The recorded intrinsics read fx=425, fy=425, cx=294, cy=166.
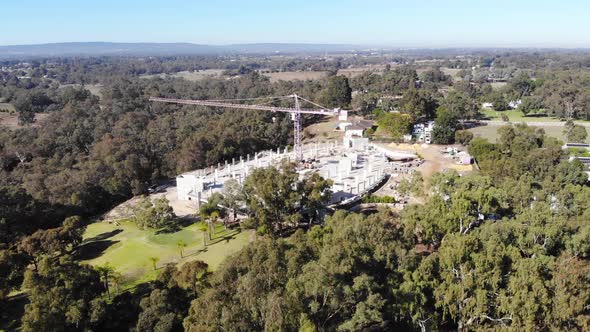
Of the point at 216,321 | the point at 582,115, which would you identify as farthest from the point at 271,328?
the point at 582,115

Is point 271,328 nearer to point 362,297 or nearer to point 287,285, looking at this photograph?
point 287,285

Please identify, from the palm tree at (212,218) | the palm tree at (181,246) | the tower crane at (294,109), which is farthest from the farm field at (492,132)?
the palm tree at (181,246)

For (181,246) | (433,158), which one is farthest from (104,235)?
(433,158)

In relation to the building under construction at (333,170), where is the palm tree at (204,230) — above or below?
below

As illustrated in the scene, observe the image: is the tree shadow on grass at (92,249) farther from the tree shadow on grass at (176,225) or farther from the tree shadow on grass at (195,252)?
the tree shadow on grass at (195,252)

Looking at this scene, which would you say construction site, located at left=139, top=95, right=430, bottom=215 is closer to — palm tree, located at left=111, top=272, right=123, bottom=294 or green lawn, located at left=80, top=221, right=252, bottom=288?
green lawn, located at left=80, top=221, right=252, bottom=288

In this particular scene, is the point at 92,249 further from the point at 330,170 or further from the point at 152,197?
the point at 330,170

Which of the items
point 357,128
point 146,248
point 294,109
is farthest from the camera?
point 357,128

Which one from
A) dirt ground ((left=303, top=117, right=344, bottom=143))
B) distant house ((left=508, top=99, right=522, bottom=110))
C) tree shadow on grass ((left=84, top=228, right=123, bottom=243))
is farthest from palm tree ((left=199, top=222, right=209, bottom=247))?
distant house ((left=508, top=99, right=522, bottom=110))
